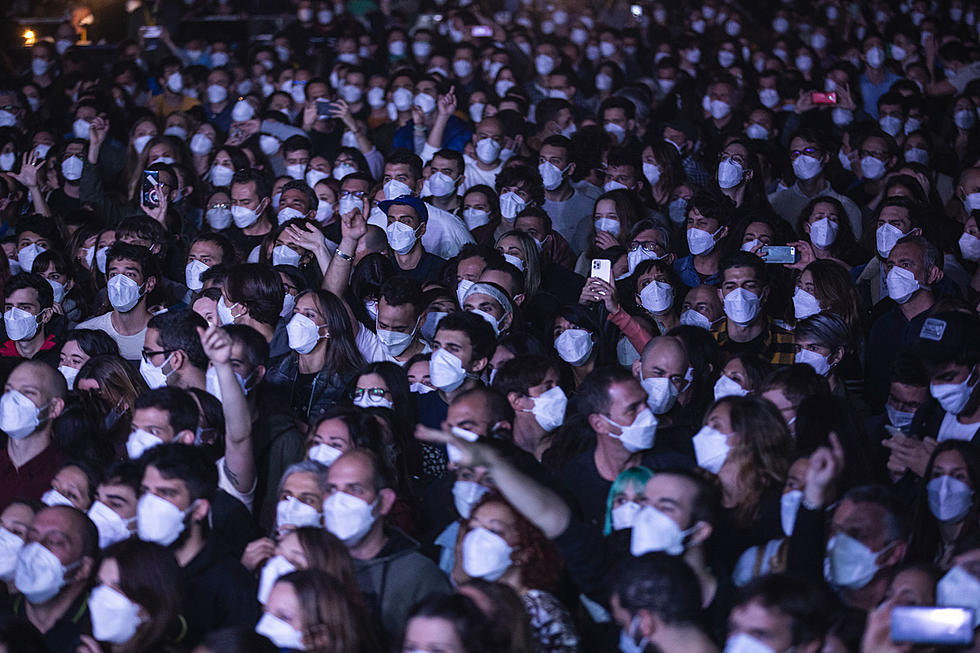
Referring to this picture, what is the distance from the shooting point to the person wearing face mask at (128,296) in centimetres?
706

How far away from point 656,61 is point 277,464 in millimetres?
9080

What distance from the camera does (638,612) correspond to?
3834 mm

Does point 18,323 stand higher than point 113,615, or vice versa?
point 113,615

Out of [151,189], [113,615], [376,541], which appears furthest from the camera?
[151,189]

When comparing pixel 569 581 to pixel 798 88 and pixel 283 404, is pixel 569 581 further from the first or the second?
pixel 798 88

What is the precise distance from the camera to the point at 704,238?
7.63 meters

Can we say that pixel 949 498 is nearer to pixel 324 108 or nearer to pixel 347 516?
pixel 347 516

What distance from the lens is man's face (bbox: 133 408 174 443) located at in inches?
206

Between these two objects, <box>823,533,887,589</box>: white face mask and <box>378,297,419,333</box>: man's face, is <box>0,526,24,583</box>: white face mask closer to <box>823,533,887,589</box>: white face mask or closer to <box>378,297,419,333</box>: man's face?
<box>378,297,419,333</box>: man's face

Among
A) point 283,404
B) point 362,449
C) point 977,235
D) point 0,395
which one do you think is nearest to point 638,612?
point 362,449

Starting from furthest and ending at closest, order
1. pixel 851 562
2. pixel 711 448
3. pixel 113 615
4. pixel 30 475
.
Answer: pixel 30 475 → pixel 711 448 → pixel 851 562 → pixel 113 615

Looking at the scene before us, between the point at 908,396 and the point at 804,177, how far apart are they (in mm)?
3596

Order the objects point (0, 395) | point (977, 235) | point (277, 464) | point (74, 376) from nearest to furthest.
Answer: point (277, 464) → point (0, 395) → point (74, 376) → point (977, 235)

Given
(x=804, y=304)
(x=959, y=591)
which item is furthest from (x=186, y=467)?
(x=804, y=304)
